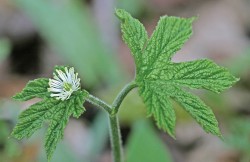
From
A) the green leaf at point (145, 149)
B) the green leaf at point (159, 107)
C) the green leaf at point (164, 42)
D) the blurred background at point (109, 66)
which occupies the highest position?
the blurred background at point (109, 66)

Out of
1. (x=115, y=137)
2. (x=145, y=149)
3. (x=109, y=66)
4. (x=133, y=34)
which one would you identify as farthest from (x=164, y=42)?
(x=109, y=66)

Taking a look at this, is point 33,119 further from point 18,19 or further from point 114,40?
point 18,19

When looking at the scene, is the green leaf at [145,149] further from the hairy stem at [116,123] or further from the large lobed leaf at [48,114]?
the large lobed leaf at [48,114]

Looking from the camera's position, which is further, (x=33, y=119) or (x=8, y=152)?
(x=8, y=152)

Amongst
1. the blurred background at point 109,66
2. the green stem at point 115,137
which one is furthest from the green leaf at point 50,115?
the blurred background at point 109,66

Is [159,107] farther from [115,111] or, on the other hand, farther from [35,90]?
[35,90]

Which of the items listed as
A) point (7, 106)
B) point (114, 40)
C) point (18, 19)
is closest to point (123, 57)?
point (114, 40)
